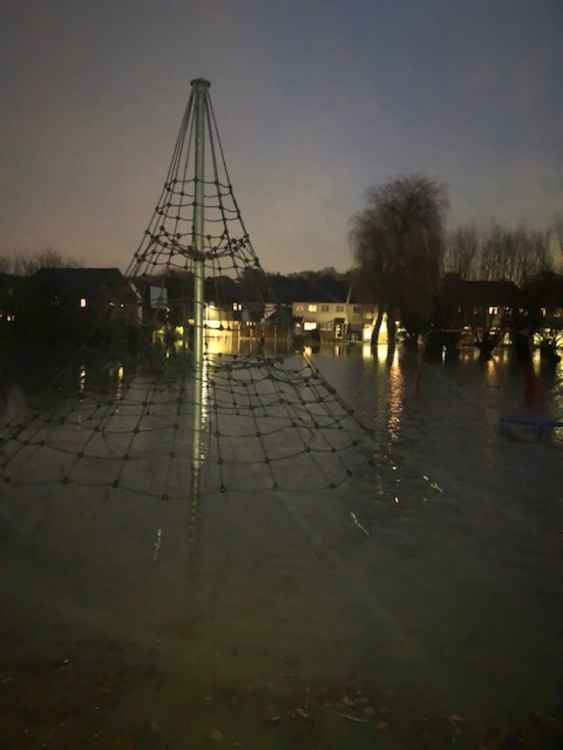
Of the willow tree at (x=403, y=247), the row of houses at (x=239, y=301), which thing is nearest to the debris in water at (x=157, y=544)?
the row of houses at (x=239, y=301)

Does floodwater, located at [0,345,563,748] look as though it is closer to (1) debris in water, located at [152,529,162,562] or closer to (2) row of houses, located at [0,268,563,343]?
(1) debris in water, located at [152,529,162,562]

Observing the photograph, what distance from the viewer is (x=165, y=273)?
747 centimetres

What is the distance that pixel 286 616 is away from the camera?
4352 mm

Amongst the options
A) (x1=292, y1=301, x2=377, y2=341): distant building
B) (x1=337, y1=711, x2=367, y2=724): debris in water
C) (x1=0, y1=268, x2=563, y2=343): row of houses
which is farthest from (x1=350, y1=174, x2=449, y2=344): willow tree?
(x1=337, y1=711, x2=367, y2=724): debris in water

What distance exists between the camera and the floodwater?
3219 mm

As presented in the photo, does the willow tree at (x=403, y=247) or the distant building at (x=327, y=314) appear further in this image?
the distant building at (x=327, y=314)

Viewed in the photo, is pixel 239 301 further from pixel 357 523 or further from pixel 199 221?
pixel 357 523

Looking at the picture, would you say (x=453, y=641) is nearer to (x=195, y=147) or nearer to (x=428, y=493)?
(x=428, y=493)

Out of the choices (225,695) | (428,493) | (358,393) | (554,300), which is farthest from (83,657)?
(554,300)

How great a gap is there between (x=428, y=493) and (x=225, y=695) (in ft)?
15.0

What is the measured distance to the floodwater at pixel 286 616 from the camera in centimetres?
322

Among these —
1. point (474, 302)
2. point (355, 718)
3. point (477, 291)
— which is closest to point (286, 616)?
point (355, 718)

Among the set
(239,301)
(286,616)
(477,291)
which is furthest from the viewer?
(477,291)

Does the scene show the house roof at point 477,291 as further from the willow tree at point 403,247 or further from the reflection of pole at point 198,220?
the reflection of pole at point 198,220
